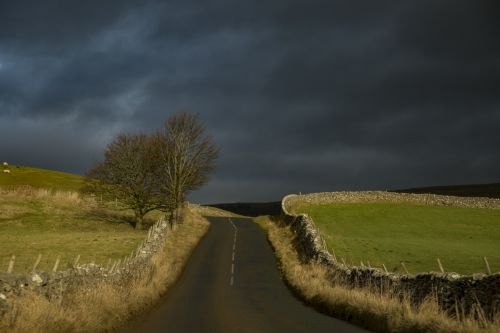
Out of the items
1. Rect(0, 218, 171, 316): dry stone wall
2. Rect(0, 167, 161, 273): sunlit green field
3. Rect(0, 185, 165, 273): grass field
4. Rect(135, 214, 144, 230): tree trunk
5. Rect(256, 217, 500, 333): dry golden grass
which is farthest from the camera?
Rect(135, 214, 144, 230): tree trunk

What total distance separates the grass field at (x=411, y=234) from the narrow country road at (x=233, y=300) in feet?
26.0

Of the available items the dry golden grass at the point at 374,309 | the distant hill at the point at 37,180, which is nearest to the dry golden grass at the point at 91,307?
the dry golden grass at the point at 374,309

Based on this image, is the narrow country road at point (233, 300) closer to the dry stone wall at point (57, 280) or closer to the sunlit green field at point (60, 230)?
the dry stone wall at point (57, 280)

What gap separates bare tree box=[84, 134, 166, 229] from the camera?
222 feet

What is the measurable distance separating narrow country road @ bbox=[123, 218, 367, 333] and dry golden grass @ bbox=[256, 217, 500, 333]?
2.26ft

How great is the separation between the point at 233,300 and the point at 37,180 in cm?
8914

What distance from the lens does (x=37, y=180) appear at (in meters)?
108

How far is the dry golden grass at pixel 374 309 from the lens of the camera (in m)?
14.5

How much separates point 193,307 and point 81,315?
9650 millimetres

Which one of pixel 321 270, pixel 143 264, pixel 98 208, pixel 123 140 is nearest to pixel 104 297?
pixel 143 264

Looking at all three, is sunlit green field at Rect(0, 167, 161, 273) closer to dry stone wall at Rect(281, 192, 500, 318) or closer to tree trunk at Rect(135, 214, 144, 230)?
tree trunk at Rect(135, 214, 144, 230)

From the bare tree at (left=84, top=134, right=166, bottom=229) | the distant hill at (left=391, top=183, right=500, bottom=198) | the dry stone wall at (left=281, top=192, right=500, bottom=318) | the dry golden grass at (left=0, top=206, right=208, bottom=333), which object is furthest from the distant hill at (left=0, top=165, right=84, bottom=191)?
the distant hill at (left=391, top=183, right=500, bottom=198)

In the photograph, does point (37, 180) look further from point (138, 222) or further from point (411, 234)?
point (411, 234)

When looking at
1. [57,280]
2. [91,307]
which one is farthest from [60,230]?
[91,307]
